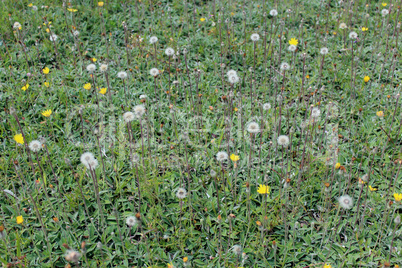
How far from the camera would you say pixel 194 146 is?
11.5ft

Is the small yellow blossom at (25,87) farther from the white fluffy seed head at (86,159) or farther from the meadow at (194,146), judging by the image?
the white fluffy seed head at (86,159)

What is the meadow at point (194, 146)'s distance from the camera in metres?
2.68

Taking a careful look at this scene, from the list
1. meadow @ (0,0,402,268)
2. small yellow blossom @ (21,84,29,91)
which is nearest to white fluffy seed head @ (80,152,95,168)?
meadow @ (0,0,402,268)

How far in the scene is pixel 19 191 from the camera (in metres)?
3.02

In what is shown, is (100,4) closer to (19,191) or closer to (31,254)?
(19,191)

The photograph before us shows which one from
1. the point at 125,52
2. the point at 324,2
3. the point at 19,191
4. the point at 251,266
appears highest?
the point at 324,2

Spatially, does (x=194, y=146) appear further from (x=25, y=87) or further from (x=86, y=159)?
(x=25, y=87)

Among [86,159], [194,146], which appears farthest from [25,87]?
[194,146]

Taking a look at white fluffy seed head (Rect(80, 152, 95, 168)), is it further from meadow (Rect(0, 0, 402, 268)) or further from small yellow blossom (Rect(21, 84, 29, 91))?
small yellow blossom (Rect(21, 84, 29, 91))

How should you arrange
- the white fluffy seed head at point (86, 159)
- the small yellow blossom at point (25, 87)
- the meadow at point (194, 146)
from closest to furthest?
the white fluffy seed head at point (86, 159) < the meadow at point (194, 146) < the small yellow blossom at point (25, 87)

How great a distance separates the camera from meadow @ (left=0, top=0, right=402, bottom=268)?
268 cm

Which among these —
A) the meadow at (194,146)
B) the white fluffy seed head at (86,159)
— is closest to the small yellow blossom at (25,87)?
the meadow at (194,146)

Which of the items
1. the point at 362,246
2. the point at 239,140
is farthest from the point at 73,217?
the point at 362,246

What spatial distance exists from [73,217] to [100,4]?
3303 mm
